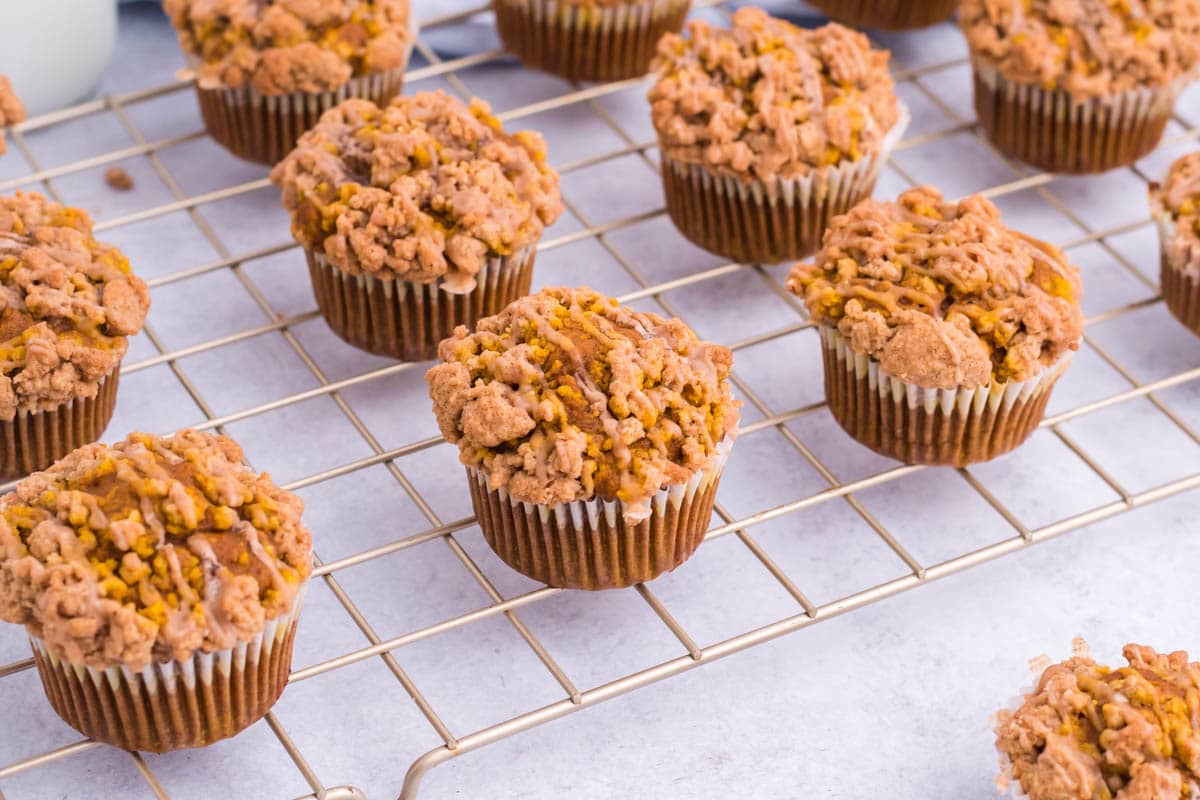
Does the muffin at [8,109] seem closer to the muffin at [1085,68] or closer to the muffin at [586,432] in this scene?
the muffin at [586,432]

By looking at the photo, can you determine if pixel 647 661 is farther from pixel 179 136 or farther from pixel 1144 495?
→ pixel 179 136

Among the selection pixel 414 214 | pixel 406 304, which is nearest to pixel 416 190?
pixel 414 214

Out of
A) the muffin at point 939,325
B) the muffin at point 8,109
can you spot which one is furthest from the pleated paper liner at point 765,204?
the muffin at point 8,109

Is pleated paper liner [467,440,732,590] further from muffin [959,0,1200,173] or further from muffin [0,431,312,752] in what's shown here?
muffin [959,0,1200,173]

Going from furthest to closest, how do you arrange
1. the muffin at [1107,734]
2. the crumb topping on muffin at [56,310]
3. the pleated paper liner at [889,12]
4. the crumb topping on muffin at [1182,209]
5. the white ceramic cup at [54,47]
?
the pleated paper liner at [889,12]
the white ceramic cup at [54,47]
the crumb topping on muffin at [1182,209]
the crumb topping on muffin at [56,310]
the muffin at [1107,734]

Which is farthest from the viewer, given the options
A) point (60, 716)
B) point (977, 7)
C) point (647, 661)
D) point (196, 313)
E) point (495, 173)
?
point (977, 7)

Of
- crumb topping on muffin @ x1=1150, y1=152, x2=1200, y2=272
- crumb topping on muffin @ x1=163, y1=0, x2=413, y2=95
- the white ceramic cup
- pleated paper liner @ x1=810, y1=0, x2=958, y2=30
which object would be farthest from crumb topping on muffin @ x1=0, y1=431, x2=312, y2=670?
pleated paper liner @ x1=810, y1=0, x2=958, y2=30

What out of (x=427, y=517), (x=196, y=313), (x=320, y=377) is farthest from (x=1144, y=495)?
(x=196, y=313)
